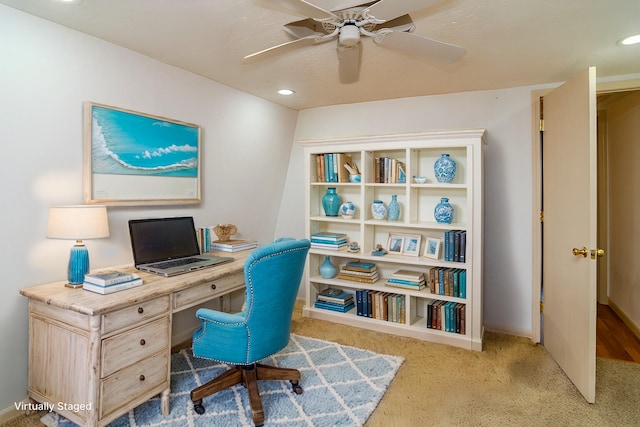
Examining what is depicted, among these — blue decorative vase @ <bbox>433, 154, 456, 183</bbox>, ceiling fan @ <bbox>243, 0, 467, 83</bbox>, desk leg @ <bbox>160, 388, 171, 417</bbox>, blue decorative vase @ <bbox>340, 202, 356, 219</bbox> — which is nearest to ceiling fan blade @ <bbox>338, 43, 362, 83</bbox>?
ceiling fan @ <bbox>243, 0, 467, 83</bbox>

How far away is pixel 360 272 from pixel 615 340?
7.47 ft

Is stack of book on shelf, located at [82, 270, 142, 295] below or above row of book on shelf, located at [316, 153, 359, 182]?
below

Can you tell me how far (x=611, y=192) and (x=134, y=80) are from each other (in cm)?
466

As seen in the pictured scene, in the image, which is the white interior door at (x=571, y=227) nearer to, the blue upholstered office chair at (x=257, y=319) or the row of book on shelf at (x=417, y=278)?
the row of book on shelf at (x=417, y=278)

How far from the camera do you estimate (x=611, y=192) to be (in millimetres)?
3986

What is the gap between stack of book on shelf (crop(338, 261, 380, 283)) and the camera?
3490 millimetres

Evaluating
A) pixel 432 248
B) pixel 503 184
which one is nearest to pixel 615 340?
pixel 503 184

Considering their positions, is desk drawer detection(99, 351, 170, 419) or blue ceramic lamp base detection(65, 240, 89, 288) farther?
blue ceramic lamp base detection(65, 240, 89, 288)

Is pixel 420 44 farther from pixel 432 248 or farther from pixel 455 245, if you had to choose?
pixel 432 248

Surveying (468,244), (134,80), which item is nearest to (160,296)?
(134,80)

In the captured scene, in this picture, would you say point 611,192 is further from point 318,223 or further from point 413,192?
point 318,223

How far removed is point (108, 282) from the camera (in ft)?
6.36

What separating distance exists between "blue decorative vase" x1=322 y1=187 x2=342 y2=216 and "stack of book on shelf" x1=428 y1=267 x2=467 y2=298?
3.53 ft

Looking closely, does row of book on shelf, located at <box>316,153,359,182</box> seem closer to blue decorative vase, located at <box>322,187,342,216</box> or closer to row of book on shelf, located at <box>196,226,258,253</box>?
blue decorative vase, located at <box>322,187,342,216</box>
